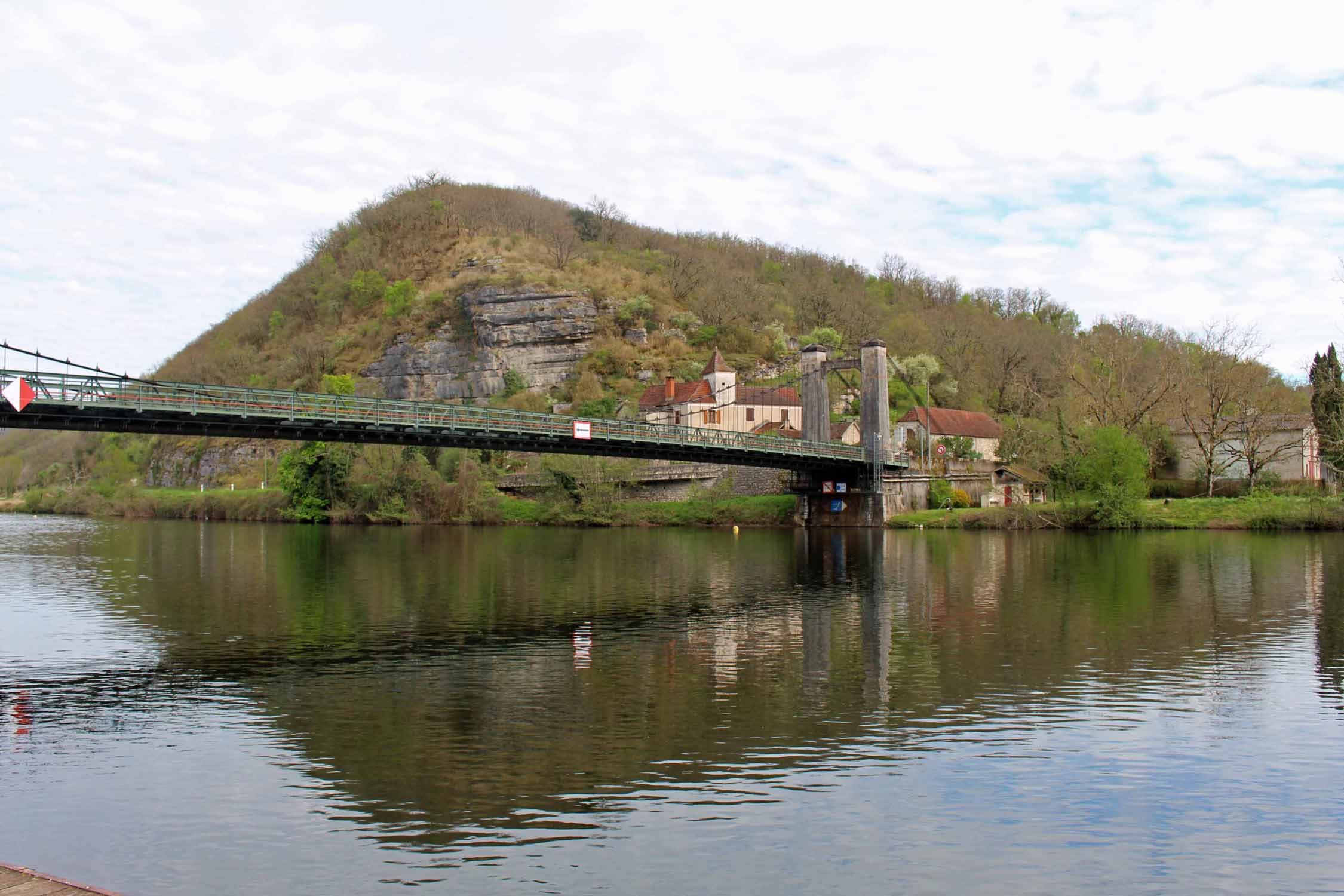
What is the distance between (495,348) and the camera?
424 ft

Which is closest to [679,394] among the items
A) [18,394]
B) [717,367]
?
[717,367]

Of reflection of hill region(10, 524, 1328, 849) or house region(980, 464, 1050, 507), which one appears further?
house region(980, 464, 1050, 507)

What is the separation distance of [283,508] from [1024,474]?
206 feet

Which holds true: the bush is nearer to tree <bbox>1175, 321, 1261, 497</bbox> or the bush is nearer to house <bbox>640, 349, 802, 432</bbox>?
house <bbox>640, 349, 802, 432</bbox>

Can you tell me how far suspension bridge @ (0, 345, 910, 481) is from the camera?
36.9 m

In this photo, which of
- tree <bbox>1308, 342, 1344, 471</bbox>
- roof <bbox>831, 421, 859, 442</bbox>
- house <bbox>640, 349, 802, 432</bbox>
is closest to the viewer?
tree <bbox>1308, 342, 1344, 471</bbox>

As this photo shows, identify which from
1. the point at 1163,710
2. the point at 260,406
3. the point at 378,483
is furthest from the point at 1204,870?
the point at 378,483

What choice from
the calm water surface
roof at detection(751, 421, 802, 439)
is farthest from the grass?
the calm water surface

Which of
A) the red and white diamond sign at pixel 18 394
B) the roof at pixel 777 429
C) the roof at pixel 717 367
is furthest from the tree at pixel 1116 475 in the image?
the red and white diamond sign at pixel 18 394

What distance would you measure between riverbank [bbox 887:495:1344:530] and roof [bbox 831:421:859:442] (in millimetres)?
19907

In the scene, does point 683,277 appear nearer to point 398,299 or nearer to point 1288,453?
point 398,299

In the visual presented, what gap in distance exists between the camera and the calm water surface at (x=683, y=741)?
429 inches

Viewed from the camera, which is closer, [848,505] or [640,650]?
[640,650]

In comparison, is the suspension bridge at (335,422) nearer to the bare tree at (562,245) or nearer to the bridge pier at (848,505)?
the bridge pier at (848,505)
